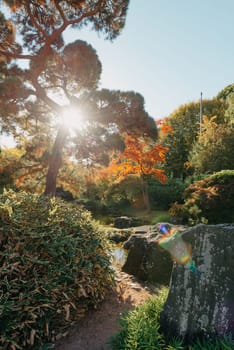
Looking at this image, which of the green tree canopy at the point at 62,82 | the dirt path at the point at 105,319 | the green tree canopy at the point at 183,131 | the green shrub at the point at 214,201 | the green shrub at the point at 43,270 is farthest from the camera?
the green tree canopy at the point at 183,131

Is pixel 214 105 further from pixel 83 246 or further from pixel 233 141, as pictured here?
pixel 83 246

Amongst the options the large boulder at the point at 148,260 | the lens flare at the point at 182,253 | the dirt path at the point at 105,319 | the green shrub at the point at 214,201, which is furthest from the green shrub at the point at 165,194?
the lens flare at the point at 182,253

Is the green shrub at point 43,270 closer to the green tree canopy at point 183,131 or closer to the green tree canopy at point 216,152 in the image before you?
the green tree canopy at point 216,152

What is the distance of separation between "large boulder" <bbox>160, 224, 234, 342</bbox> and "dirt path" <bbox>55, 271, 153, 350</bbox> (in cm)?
82

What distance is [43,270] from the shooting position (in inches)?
99.8

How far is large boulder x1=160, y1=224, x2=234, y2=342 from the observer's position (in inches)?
73.1

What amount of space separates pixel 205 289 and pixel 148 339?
58 centimetres

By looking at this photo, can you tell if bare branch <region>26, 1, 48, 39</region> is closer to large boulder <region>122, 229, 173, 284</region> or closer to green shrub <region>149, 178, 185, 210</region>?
large boulder <region>122, 229, 173, 284</region>

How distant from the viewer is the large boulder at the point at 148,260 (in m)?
3.76

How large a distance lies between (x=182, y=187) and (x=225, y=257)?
13779 millimetres

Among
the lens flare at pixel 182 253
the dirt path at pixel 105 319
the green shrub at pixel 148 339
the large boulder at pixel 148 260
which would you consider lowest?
the dirt path at pixel 105 319

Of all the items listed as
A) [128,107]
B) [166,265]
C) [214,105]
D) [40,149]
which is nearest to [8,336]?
[166,265]

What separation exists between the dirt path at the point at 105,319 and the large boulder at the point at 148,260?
210 millimetres

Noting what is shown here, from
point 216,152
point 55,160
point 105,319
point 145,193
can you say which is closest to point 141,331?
point 105,319
